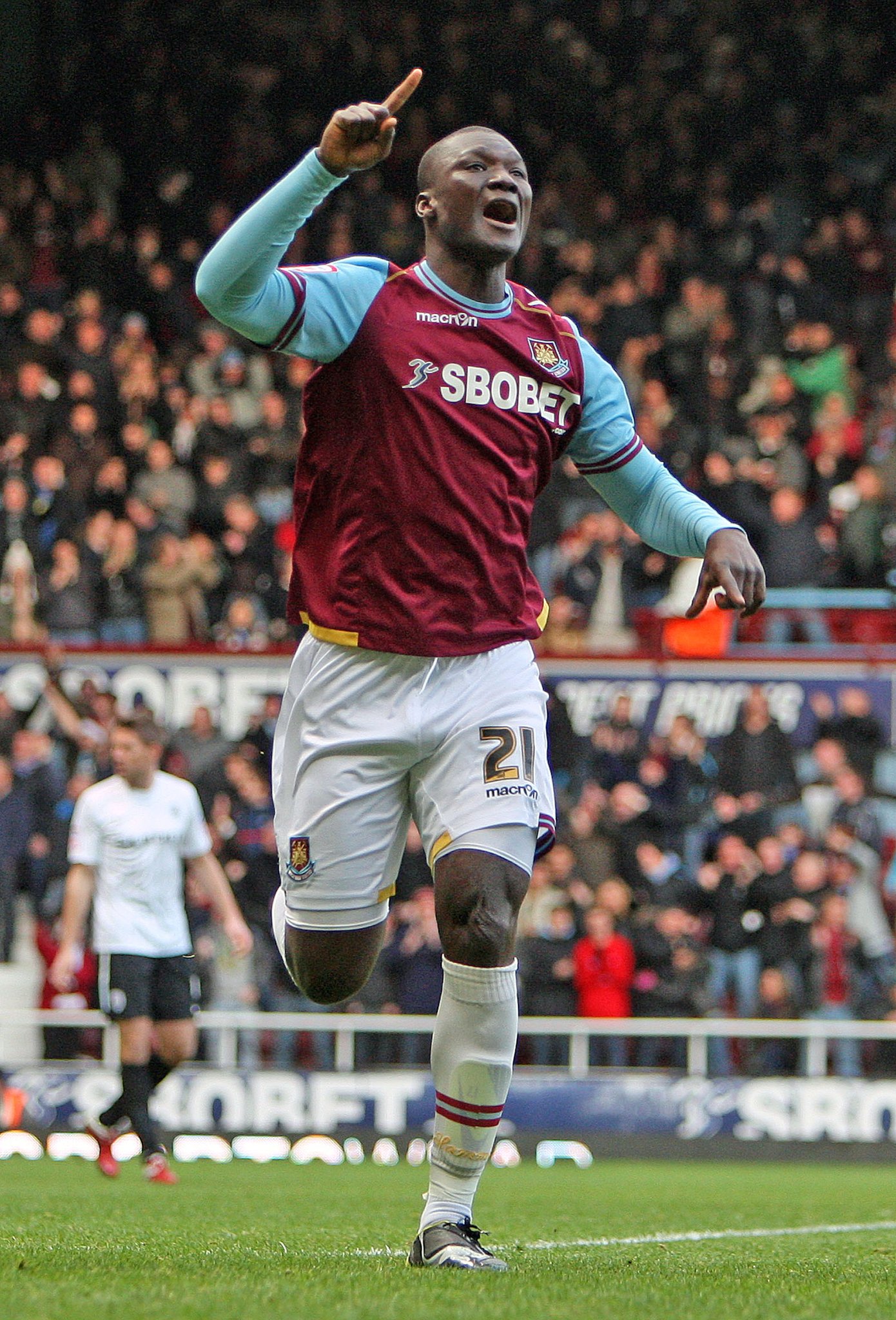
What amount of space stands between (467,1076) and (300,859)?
0.67 meters

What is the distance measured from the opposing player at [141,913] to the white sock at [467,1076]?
543cm

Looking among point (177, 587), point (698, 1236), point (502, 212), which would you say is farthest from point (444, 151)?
point (177, 587)

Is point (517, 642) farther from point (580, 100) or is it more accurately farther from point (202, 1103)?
point (580, 100)

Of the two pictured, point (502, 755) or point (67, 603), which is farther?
point (67, 603)

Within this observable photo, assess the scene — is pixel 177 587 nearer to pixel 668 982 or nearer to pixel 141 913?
pixel 668 982

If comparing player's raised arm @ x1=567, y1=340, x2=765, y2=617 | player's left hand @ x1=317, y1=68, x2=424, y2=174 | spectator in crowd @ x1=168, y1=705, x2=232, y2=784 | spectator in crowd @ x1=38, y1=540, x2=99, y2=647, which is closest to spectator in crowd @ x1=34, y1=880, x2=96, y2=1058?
spectator in crowd @ x1=168, y1=705, x2=232, y2=784

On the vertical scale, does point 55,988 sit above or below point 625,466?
below

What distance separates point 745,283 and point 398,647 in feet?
56.0

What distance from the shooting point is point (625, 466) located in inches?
215

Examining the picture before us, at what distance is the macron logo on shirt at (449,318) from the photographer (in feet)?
16.5

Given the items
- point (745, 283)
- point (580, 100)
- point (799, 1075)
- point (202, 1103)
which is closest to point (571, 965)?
point (799, 1075)

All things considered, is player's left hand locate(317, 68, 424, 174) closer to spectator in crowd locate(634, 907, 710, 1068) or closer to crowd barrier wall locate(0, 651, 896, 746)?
spectator in crowd locate(634, 907, 710, 1068)

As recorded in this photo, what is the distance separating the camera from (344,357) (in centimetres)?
496

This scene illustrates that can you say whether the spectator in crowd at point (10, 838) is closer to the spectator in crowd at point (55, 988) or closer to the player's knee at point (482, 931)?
the spectator in crowd at point (55, 988)
